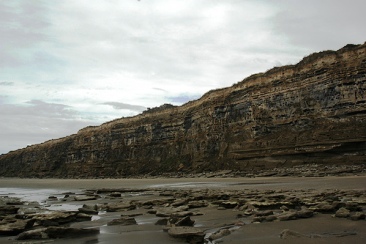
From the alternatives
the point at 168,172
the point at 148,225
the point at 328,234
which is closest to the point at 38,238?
the point at 148,225

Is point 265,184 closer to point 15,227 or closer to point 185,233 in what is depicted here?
point 185,233

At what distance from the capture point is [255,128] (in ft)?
129

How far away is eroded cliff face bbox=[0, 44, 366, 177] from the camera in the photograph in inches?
1211

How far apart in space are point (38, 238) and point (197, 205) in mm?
5286

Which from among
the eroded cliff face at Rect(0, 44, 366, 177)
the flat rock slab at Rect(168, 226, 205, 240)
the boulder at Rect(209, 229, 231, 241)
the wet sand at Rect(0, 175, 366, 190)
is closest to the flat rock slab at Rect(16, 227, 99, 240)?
the flat rock slab at Rect(168, 226, 205, 240)

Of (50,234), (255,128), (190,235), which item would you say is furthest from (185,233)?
(255,128)

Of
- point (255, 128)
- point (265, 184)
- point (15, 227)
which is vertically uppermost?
point (255, 128)

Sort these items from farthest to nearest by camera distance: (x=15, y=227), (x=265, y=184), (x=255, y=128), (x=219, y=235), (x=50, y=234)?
(x=255, y=128), (x=265, y=184), (x=15, y=227), (x=50, y=234), (x=219, y=235)

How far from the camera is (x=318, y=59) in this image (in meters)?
35.6

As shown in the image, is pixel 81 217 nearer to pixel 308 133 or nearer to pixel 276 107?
pixel 308 133

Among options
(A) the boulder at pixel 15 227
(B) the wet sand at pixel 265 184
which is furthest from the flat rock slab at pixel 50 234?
(B) the wet sand at pixel 265 184

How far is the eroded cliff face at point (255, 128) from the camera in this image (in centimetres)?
3075

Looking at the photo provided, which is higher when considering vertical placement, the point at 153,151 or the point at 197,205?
the point at 153,151

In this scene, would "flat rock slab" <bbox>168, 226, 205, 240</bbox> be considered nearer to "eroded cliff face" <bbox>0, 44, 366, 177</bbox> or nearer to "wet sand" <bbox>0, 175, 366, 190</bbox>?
"wet sand" <bbox>0, 175, 366, 190</bbox>
